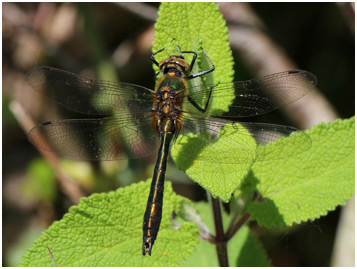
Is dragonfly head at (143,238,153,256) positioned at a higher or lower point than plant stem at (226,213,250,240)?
lower

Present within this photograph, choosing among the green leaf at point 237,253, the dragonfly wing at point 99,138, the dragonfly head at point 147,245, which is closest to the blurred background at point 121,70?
the green leaf at point 237,253

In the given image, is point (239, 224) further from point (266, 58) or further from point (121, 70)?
point (121, 70)

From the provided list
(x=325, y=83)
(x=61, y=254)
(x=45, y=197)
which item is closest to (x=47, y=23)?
(x=45, y=197)

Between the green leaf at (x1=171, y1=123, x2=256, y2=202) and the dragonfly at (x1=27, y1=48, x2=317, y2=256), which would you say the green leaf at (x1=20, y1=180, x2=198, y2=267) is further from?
the green leaf at (x1=171, y1=123, x2=256, y2=202)

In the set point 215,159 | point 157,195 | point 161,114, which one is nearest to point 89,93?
Answer: point 161,114

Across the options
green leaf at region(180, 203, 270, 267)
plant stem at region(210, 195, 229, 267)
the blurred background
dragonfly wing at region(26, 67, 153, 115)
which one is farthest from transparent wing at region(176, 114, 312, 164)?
the blurred background
